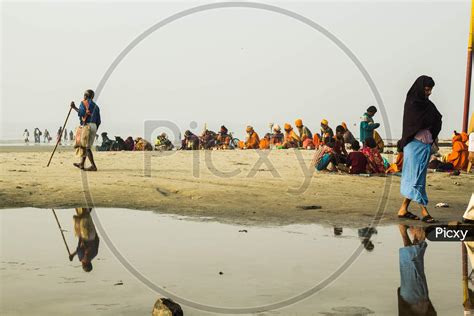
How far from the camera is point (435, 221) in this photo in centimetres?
873

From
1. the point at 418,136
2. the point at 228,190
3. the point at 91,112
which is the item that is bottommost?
the point at 228,190

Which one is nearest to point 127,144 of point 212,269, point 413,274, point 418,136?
point 418,136

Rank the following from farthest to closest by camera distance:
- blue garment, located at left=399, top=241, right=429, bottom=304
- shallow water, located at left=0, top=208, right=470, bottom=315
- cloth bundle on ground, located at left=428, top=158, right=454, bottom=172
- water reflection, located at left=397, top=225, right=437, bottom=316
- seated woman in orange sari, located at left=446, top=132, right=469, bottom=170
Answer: seated woman in orange sari, located at left=446, top=132, right=469, bottom=170 < cloth bundle on ground, located at left=428, top=158, right=454, bottom=172 < blue garment, located at left=399, top=241, right=429, bottom=304 < shallow water, located at left=0, top=208, right=470, bottom=315 < water reflection, located at left=397, top=225, right=437, bottom=316

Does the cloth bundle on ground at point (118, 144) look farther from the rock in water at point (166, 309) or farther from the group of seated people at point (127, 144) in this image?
the rock in water at point (166, 309)

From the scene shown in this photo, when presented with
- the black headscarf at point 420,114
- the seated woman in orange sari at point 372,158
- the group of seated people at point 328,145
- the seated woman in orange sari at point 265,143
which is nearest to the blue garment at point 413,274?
the black headscarf at point 420,114

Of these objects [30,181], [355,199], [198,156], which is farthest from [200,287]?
[198,156]

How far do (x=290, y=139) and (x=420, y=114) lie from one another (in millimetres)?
13051

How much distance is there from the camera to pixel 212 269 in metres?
5.57

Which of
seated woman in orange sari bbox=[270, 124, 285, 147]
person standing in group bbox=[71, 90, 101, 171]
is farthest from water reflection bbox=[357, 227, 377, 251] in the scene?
seated woman in orange sari bbox=[270, 124, 285, 147]

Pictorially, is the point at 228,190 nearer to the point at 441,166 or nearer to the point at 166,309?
the point at 441,166

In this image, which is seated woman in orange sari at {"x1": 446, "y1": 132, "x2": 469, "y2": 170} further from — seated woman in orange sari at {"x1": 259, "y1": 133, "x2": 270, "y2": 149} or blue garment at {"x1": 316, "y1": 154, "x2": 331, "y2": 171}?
seated woman in orange sari at {"x1": 259, "y1": 133, "x2": 270, "y2": 149}

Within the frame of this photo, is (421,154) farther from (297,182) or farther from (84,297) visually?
(84,297)

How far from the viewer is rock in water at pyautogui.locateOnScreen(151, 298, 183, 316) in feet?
12.9

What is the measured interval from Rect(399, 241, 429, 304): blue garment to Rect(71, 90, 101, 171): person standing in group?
333 inches
